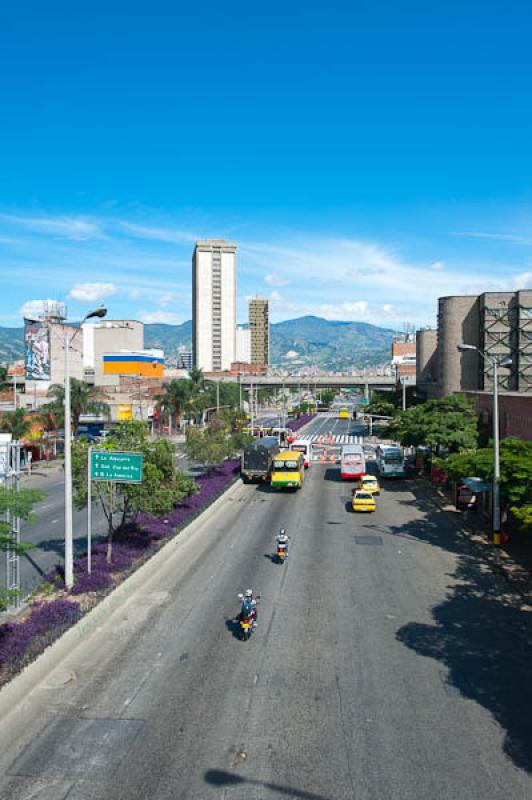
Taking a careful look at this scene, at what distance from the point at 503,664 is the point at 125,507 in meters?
15.4

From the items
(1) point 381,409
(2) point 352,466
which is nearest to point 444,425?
(2) point 352,466

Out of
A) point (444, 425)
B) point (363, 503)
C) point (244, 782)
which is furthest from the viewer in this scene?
point (444, 425)

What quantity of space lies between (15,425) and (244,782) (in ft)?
161

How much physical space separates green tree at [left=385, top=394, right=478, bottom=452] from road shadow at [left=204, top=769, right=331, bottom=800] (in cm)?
3107

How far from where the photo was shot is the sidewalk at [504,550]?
2236cm

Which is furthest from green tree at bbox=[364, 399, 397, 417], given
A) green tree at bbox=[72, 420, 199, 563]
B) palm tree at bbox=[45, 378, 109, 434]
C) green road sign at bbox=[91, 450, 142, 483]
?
green road sign at bbox=[91, 450, 142, 483]

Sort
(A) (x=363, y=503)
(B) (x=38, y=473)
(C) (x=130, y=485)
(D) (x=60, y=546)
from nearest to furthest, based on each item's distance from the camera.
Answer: (C) (x=130, y=485), (D) (x=60, y=546), (A) (x=363, y=503), (B) (x=38, y=473)

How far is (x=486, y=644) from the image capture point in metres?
16.6

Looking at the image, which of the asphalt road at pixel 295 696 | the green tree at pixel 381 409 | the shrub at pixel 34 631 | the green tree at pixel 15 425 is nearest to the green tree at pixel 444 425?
the asphalt road at pixel 295 696

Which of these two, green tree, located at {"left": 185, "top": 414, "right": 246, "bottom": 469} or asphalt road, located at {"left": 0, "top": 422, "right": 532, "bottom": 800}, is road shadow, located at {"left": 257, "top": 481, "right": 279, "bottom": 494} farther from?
asphalt road, located at {"left": 0, "top": 422, "right": 532, "bottom": 800}

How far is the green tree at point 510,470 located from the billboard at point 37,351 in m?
69.3

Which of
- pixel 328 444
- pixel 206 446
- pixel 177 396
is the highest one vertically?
pixel 177 396

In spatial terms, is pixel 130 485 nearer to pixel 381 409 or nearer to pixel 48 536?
pixel 48 536

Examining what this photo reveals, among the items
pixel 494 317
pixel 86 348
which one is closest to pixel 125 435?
pixel 494 317
